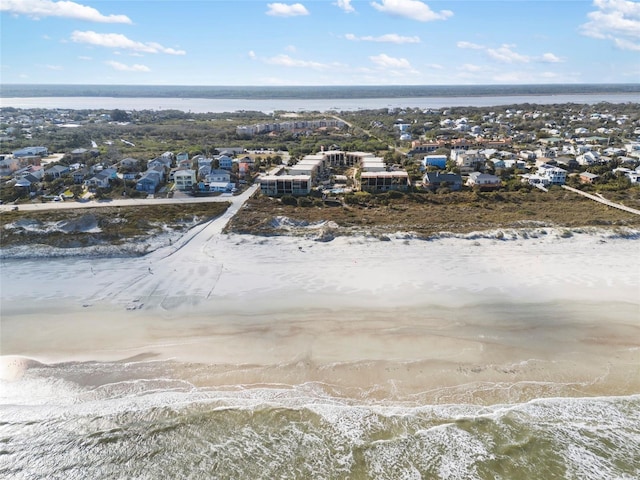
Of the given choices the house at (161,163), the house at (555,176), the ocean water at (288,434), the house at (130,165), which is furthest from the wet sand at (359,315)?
the house at (130,165)

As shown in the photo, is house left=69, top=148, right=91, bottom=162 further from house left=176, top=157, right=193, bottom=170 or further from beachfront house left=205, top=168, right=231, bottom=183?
beachfront house left=205, top=168, right=231, bottom=183

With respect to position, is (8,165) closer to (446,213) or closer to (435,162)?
(446,213)

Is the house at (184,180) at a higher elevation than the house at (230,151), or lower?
lower

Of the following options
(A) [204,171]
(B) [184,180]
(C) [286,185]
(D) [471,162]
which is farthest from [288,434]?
(D) [471,162]

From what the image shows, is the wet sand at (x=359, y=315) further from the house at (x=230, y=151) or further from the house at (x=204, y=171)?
the house at (x=230, y=151)

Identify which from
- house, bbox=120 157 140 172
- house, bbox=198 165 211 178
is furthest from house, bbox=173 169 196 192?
house, bbox=120 157 140 172

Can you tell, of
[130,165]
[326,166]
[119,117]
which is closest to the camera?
[130,165]
